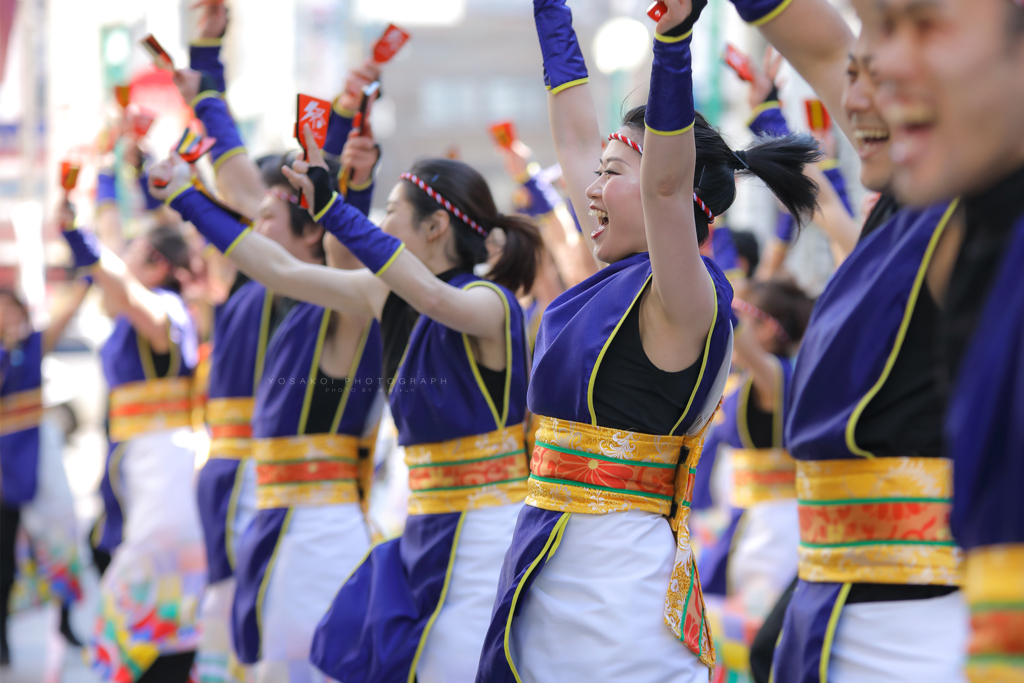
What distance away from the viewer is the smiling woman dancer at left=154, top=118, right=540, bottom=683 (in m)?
2.55

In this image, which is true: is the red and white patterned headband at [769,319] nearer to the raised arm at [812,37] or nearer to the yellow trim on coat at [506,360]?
the yellow trim on coat at [506,360]

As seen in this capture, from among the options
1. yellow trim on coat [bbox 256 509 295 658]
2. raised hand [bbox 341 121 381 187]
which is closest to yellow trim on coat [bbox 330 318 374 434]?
yellow trim on coat [bbox 256 509 295 658]

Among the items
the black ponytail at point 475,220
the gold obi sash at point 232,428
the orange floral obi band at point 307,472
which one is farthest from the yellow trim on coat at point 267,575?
the black ponytail at point 475,220

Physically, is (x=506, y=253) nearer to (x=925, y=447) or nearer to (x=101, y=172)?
(x=925, y=447)

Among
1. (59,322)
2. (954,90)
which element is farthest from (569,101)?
(59,322)

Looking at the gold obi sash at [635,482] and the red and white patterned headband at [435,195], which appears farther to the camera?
the red and white patterned headband at [435,195]

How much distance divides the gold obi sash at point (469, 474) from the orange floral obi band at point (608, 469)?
66cm

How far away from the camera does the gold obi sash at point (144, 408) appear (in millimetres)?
4875

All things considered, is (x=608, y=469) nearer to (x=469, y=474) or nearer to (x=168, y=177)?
(x=469, y=474)

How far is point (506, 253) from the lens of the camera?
9.65 feet

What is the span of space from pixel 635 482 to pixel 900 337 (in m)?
0.56

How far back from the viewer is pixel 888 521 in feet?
5.79

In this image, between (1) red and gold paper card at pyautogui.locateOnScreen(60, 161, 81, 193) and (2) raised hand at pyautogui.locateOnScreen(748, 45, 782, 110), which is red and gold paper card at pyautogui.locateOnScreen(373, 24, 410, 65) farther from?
(1) red and gold paper card at pyautogui.locateOnScreen(60, 161, 81, 193)

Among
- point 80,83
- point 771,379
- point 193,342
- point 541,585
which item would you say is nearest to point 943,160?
point 541,585
